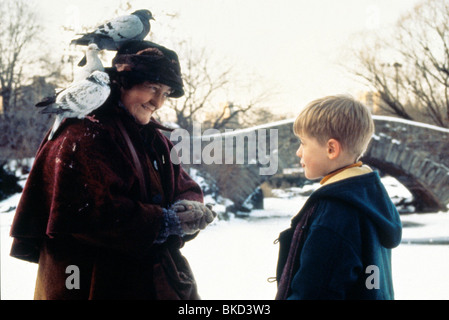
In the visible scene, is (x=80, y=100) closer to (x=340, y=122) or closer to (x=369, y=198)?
(x=340, y=122)

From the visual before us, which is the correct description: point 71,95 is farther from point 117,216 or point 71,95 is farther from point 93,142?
point 117,216

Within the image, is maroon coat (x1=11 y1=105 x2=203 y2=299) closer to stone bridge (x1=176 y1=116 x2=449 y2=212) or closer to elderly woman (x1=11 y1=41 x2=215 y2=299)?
elderly woman (x1=11 y1=41 x2=215 y2=299)

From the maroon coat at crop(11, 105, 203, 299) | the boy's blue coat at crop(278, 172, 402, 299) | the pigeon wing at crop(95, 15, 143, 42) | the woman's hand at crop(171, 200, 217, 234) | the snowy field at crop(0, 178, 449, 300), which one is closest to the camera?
the boy's blue coat at crop(278, 172, 402, 299)

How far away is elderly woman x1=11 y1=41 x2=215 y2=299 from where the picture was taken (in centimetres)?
119

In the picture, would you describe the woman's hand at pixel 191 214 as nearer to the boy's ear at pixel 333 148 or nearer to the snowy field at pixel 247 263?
the boy's ear at pixel 333 148

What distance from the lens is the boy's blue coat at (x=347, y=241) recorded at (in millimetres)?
1076

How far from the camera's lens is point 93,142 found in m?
1.24

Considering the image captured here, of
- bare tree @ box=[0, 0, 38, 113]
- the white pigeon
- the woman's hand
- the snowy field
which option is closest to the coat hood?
the woman's hand

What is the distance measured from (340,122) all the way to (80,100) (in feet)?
2.49

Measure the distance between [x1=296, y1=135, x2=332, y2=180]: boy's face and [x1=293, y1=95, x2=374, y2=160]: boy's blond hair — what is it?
0.06 feet

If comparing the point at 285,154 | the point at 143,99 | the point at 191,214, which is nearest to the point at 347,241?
the point at 191,214

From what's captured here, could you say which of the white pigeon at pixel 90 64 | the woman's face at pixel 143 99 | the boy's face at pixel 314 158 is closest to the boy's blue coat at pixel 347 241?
the boy's face at pixel 314 158

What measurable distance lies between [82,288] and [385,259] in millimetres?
908

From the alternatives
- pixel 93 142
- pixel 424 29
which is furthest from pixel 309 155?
pixel 424 29
